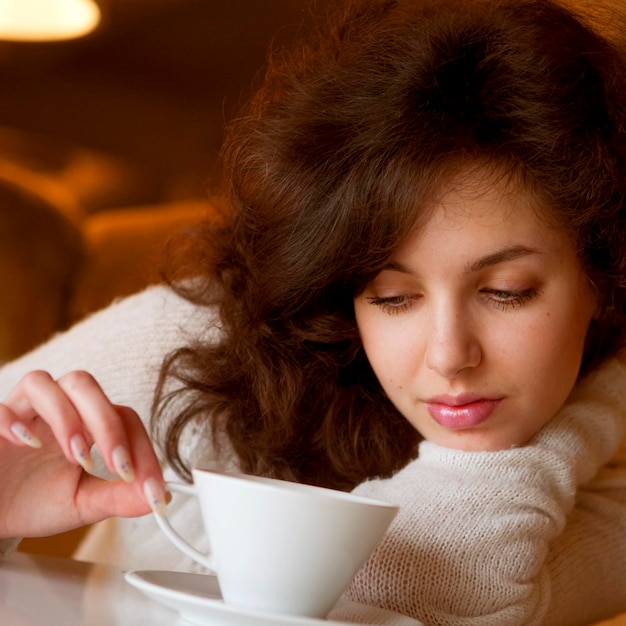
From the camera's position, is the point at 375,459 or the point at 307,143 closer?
the point at 307,143

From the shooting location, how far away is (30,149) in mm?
2275

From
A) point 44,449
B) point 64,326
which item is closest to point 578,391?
point 44,449

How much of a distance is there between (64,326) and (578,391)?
1.30 m

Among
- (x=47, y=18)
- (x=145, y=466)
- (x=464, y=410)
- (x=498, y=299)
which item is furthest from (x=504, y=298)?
(x=47, y=18)

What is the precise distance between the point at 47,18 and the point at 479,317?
161cm

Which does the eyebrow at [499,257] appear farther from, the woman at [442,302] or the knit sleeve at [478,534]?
the knit sleeve at [478,534]

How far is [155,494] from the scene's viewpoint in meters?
0.62

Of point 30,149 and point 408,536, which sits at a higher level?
point 30,149

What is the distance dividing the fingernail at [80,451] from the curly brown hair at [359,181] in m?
0.31

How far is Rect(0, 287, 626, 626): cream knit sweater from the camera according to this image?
750 mm

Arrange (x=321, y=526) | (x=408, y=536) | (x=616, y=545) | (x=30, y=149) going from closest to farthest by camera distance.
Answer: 1. (x=321, y=526)
2. (x=408, y=536)
3. (x=616, y=545)
4. (x=30, y=149)

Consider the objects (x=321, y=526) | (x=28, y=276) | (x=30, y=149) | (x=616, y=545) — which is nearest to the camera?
(x=321, y=526)

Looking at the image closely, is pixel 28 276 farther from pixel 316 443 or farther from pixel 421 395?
pixel 421 395

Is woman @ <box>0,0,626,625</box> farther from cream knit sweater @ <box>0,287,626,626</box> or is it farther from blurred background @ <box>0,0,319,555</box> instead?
blurred background @ <box>0,0,319,555</box>
